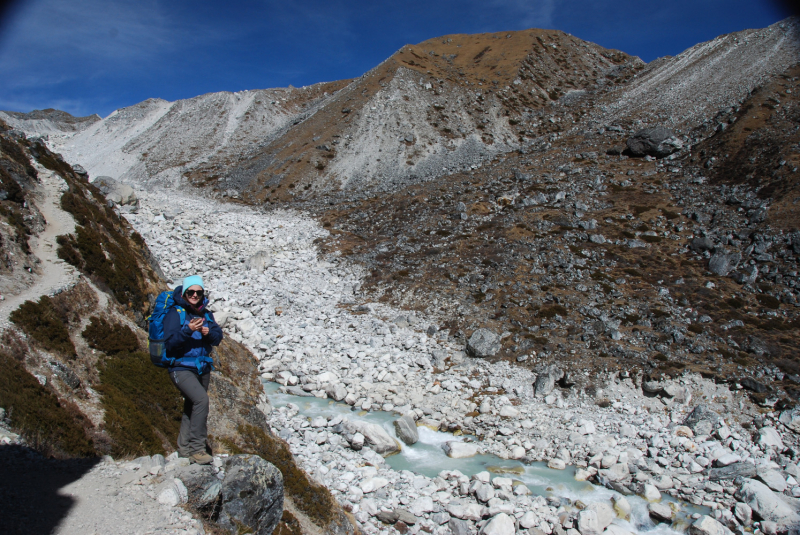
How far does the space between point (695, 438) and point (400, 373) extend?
11.8m

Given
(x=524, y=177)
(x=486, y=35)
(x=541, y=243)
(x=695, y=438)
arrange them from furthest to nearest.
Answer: (x=486, y=35) → (x=524, y=177) → (x=541, y=243) → (x=695, y=438)

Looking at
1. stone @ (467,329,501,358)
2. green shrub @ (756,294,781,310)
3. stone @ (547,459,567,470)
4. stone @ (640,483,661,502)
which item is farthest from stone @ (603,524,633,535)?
green shrub @ (756,294,781,310)

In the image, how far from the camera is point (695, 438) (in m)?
15.3

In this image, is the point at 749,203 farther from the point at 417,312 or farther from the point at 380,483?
the point at 380,483

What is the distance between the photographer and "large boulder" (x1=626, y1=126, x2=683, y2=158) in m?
41.1

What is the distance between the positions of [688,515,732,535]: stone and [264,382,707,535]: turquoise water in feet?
1.11

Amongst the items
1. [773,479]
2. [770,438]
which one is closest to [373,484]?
[773,479]

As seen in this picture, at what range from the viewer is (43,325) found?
1010 cm

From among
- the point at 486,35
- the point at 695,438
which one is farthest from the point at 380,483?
Result: the point at 486,35

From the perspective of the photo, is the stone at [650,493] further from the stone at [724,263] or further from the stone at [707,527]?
the stone at [724,263]

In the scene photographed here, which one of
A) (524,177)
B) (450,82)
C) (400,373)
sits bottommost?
(400,373)

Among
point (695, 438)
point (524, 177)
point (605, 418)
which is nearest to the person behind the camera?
point (695, 438)

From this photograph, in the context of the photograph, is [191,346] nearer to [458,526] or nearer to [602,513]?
[458,526]

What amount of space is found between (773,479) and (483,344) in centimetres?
1134
